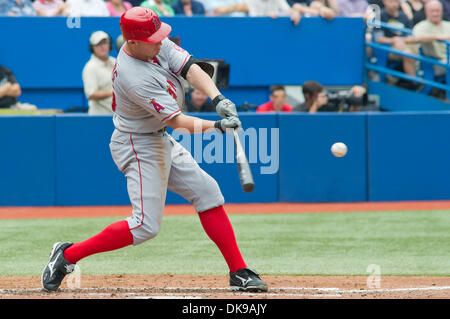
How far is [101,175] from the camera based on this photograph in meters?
10.6

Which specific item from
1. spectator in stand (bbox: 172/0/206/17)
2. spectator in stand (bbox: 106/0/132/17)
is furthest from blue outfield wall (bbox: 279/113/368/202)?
spectator in stand (bbox: 106/0/132/17)

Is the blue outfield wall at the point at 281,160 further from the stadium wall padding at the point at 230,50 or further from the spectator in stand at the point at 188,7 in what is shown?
the spectator in stand at the point at 188,7

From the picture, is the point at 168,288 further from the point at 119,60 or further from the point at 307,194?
the point at 307,194

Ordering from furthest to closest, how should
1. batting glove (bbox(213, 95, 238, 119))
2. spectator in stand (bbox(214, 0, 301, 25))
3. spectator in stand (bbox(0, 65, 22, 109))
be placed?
spectator in stand (bbox(214, 0, 301, 25)) → spectator in stand (bbox(0, 65, 22, 109)) → batting glove (bbox(213, 95, 238, 119))

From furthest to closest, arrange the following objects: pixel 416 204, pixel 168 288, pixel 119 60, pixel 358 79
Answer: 1. pixel 358 79
2. pixel 416 204
3. pixel 168 288
4. pixel 119 60

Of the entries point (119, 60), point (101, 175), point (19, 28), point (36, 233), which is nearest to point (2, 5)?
point (19, 28)

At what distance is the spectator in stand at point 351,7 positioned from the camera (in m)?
14.0

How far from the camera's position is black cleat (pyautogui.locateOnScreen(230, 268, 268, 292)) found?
547 centimetres

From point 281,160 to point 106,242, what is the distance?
18.3 ft

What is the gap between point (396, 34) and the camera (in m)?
13.4

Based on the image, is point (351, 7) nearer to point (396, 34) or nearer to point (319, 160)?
point (396, 34)

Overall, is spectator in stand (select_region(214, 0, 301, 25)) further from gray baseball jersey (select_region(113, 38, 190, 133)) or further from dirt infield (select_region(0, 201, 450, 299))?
gray baseball jersey (select_region(113, 38, 190, 133))

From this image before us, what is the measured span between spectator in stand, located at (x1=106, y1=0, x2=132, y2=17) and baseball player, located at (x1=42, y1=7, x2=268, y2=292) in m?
7.53

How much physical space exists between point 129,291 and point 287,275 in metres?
1.40
